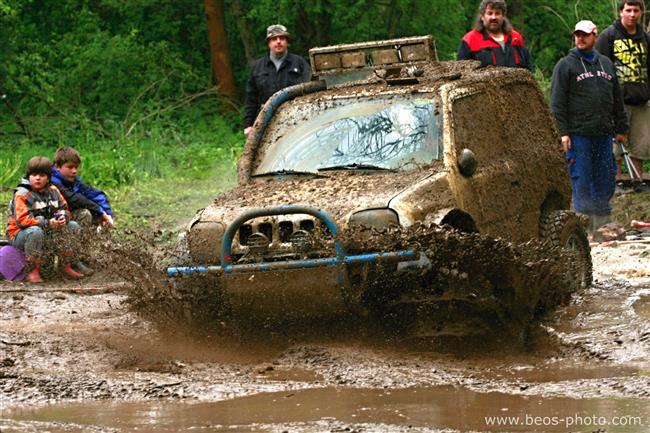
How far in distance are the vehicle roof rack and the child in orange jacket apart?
2.93 meters

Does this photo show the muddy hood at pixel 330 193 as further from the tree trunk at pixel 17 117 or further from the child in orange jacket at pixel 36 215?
the tree trunk at pixel 17 117

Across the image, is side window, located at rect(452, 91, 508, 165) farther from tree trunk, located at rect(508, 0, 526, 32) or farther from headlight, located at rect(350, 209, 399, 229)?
tree trunk, located at rect(508, 0, 526, 32)

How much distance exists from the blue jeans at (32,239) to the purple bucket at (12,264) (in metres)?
0.09

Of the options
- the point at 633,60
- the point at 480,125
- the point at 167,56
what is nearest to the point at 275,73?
the point at 633,60

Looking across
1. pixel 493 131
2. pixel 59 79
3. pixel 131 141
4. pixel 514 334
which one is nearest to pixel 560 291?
pixel 514 334

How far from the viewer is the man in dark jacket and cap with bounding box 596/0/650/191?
47.4ft

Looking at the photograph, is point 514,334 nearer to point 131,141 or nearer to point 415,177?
point 415,177

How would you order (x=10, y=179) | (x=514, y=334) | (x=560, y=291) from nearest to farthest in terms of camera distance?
(x=514, y=334) < (x=560, y=291) < (x=10, y=179)

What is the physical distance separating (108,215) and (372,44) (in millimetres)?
3703

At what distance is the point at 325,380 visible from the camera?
768 centimetres

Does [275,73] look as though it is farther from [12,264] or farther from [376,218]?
[376,218]

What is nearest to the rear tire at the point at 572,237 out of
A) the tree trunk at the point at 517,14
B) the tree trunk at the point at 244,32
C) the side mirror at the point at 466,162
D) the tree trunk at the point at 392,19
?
the side mirror at the point at 466,162

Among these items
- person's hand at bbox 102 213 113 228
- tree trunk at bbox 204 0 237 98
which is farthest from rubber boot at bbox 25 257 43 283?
tree trunk at bbox 204 0 237 98

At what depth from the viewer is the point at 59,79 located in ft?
79.1
